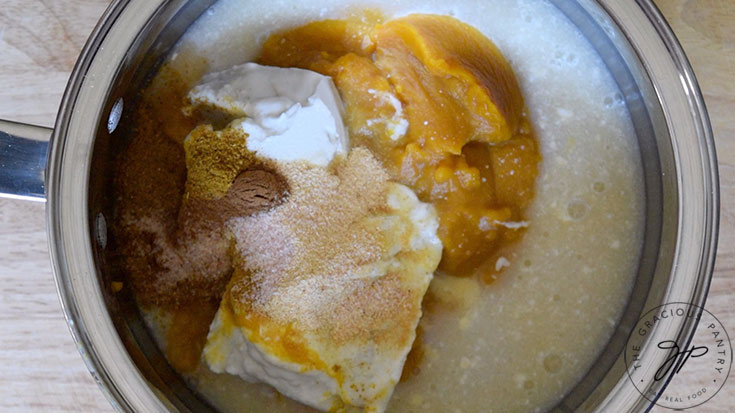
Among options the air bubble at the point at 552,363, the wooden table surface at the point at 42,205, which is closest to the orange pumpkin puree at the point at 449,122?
the air bubble at the point at 552,363

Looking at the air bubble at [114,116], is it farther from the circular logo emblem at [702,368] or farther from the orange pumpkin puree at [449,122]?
the circular logo emblem at [702,368]

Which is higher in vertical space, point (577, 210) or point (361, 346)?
point (577, 210)

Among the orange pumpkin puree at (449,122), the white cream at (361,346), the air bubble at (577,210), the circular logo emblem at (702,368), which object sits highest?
the orange pumpkin puree at (449,122)

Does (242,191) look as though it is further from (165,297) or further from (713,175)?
(713,175)

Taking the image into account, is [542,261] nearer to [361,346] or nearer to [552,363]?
[552,363]

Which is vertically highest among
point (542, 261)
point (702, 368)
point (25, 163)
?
point (25, 163)

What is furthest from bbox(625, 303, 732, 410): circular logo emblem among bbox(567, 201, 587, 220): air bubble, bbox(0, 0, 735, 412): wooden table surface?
bbox(567, 201, 587, 220): air bubble

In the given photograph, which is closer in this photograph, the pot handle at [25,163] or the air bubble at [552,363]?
the pot handle at [25,163]

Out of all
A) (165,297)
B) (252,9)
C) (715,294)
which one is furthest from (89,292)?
(715,294)

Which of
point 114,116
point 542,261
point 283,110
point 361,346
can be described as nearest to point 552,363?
point 542,261
